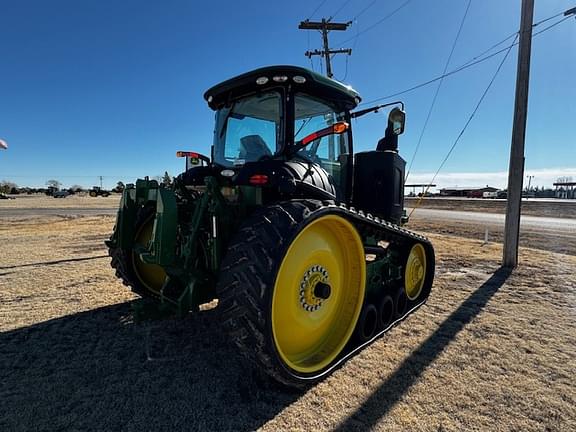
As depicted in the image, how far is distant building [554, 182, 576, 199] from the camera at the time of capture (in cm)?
6375

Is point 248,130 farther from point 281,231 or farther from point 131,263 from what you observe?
point 131,263

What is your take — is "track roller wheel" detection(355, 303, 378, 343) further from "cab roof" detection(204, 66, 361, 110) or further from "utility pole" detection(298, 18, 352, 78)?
"utility pole" detection(298, 18, 352, 78)

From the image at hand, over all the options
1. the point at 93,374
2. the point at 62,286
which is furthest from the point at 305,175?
the point at 62,286

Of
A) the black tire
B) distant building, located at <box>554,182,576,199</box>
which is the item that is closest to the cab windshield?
the black tire

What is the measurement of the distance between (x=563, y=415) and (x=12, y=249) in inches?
428

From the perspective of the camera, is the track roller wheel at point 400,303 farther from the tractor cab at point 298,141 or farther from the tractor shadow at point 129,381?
the tractor shadow at point 129,381

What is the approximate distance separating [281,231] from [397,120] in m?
2.61

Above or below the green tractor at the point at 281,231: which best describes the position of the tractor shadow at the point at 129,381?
below

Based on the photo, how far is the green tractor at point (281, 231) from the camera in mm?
2490

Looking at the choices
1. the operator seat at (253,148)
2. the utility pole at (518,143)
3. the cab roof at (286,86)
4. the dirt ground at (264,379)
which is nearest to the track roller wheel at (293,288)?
the dirt ground at (264,379)

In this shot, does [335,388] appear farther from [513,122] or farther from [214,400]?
[513,122]

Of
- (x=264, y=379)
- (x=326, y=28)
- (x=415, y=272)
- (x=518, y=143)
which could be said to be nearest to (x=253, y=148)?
(x=264, y=379)

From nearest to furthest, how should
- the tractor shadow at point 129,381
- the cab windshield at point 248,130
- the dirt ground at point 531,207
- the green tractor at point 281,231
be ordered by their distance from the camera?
1. the tractor shadow at point 129,381
2. the green tractor at point 281,231
3. the cab windshield at point 248,130
4. the dirt ground at point 531,207

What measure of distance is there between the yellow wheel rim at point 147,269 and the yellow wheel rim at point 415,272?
126 inches
